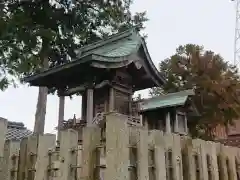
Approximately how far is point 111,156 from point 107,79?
9.48 metres

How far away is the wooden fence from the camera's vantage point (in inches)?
102

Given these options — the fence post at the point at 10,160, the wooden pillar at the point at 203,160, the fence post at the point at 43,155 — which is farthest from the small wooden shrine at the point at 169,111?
the fence post at the point at 43,155

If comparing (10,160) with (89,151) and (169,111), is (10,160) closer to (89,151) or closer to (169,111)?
(89,151)

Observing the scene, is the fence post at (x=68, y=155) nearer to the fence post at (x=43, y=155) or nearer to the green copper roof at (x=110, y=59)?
the fence post at (x=43, y=155)

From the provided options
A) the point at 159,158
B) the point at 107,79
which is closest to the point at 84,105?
the point at 107,79

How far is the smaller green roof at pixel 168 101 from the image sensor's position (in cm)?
1586

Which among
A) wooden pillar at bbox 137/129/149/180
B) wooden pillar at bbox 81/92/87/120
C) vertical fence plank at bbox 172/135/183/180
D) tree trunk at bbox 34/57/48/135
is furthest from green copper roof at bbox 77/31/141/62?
wooden pillar at bbox 137/129/149/180

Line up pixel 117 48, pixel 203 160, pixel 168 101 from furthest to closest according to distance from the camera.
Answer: pixel 168 101 < pixel 117 48 < pixel 203 160

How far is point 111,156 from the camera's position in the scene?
2537 mm

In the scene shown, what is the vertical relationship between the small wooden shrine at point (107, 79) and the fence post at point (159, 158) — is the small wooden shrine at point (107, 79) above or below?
above

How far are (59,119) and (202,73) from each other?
33.4 feet

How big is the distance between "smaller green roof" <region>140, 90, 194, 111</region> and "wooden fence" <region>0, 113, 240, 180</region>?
12371 millimetres

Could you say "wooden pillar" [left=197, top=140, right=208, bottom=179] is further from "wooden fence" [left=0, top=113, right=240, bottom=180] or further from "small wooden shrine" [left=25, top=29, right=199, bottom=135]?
"small wooden shrine" [left=25, top=29, right=199, bottom=135]

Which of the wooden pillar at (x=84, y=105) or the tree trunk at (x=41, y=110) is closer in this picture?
the wooden pillar at (x=84, y=105)
